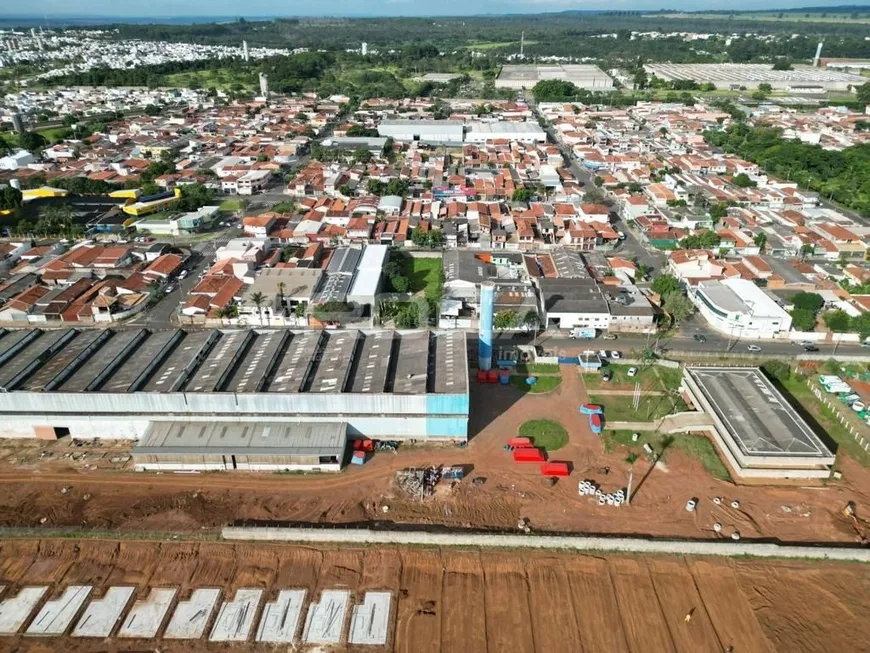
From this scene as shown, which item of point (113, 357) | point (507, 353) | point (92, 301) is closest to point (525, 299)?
point (507, 353)

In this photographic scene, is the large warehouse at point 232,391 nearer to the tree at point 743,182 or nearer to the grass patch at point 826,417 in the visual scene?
the grass patch at point 826,417

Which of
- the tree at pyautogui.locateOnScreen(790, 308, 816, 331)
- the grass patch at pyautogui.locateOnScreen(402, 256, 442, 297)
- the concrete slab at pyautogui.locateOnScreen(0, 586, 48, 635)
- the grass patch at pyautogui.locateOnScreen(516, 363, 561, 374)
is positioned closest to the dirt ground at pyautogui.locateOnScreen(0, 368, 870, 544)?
the concrete slab at pyautogui.locateOnScreen(0, 586, 48, 635)

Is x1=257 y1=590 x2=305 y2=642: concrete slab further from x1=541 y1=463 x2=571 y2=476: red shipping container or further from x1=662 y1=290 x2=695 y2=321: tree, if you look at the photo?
x1=662 y1=290 x2=695 y2=321: tree

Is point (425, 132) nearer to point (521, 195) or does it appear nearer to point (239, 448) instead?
point (521, 195)

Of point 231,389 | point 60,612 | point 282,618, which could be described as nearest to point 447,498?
point 282,618

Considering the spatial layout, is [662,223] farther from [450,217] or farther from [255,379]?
[255,379]

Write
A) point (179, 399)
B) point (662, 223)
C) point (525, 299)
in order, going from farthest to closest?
point (662, 223), point (525, 299), point (179, 399)
